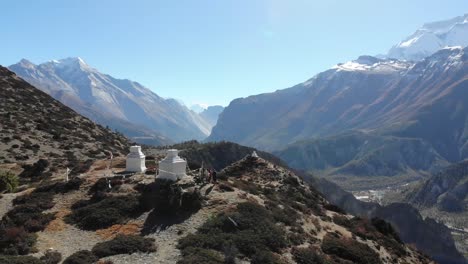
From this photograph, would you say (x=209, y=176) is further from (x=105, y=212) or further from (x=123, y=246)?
(x=123, y=246)

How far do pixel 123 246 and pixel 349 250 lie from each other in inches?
641

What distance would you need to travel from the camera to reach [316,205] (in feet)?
160

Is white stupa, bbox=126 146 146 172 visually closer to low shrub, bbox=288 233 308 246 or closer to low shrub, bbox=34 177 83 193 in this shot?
low shrub, bbox=34 177 83 193

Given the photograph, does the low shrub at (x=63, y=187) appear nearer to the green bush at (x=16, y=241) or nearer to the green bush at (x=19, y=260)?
the green bush at (x=16, y=241)

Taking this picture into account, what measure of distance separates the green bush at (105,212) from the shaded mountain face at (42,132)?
24.2 metres

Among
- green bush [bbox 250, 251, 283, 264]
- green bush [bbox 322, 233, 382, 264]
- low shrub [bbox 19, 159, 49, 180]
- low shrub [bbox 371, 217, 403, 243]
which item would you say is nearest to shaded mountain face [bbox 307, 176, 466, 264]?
low shrub [bbox 371, 217, 403, 243]

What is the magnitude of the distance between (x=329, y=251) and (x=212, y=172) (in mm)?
12821

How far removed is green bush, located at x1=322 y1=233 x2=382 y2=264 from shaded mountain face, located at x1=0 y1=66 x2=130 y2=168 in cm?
3514

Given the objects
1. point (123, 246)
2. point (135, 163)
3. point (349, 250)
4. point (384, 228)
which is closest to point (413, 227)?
point (384, 228)

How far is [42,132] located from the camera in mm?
81000

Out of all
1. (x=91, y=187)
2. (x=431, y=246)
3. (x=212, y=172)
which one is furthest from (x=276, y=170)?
(x=431, y=246)

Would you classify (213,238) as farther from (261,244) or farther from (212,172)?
(212,172)

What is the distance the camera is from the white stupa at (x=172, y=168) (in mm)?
39688

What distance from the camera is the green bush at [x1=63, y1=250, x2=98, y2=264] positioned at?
2697 centimetres
